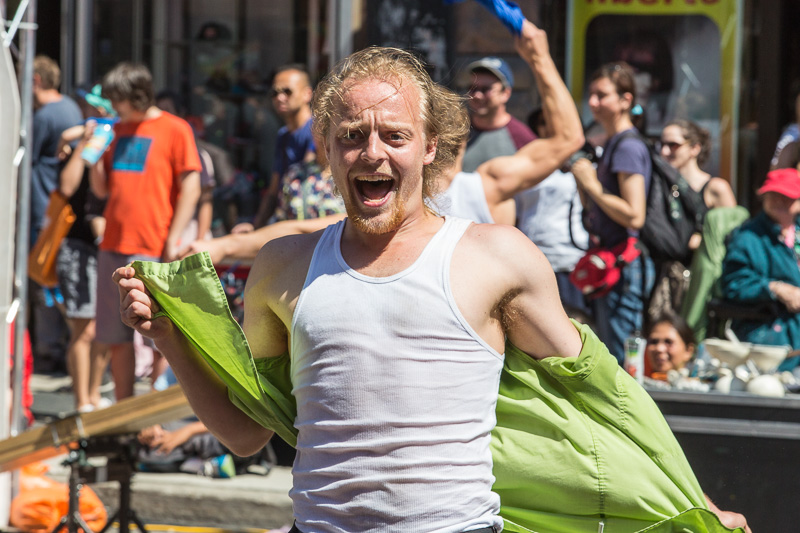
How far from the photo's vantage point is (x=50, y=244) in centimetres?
630

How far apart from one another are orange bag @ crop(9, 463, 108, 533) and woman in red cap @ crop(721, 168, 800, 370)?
10.8 feet

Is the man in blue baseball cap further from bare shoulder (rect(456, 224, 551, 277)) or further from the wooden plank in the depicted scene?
bare shoulder (rect(456, 224, 551, 277))

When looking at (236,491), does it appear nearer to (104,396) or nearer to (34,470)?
(34,470)

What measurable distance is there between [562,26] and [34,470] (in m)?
4.69

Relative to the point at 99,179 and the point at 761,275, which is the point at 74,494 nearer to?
the point at 99,179

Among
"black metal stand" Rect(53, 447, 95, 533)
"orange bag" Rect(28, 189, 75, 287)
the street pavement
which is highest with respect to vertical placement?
"orange bag" Rect(28, 189, 75, 287)

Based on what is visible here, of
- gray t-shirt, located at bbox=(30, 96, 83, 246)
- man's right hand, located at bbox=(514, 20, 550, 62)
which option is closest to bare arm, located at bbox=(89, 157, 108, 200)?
gray t-shirt, located at bbox=(30, 96, 83, 246)

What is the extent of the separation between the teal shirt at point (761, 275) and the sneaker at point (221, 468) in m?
2.70

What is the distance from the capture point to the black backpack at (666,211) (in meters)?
5.64

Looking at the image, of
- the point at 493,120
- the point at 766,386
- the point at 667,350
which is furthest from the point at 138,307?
the point at 493,120

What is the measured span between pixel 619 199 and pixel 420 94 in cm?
345

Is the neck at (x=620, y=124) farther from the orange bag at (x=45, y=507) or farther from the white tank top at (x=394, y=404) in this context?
the white tank top at (x=394, y=404)

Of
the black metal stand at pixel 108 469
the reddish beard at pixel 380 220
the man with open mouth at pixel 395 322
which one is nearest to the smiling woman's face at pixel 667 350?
the black metal stand at pixel 108 469

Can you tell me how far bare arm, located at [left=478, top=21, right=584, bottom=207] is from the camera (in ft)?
12.6
